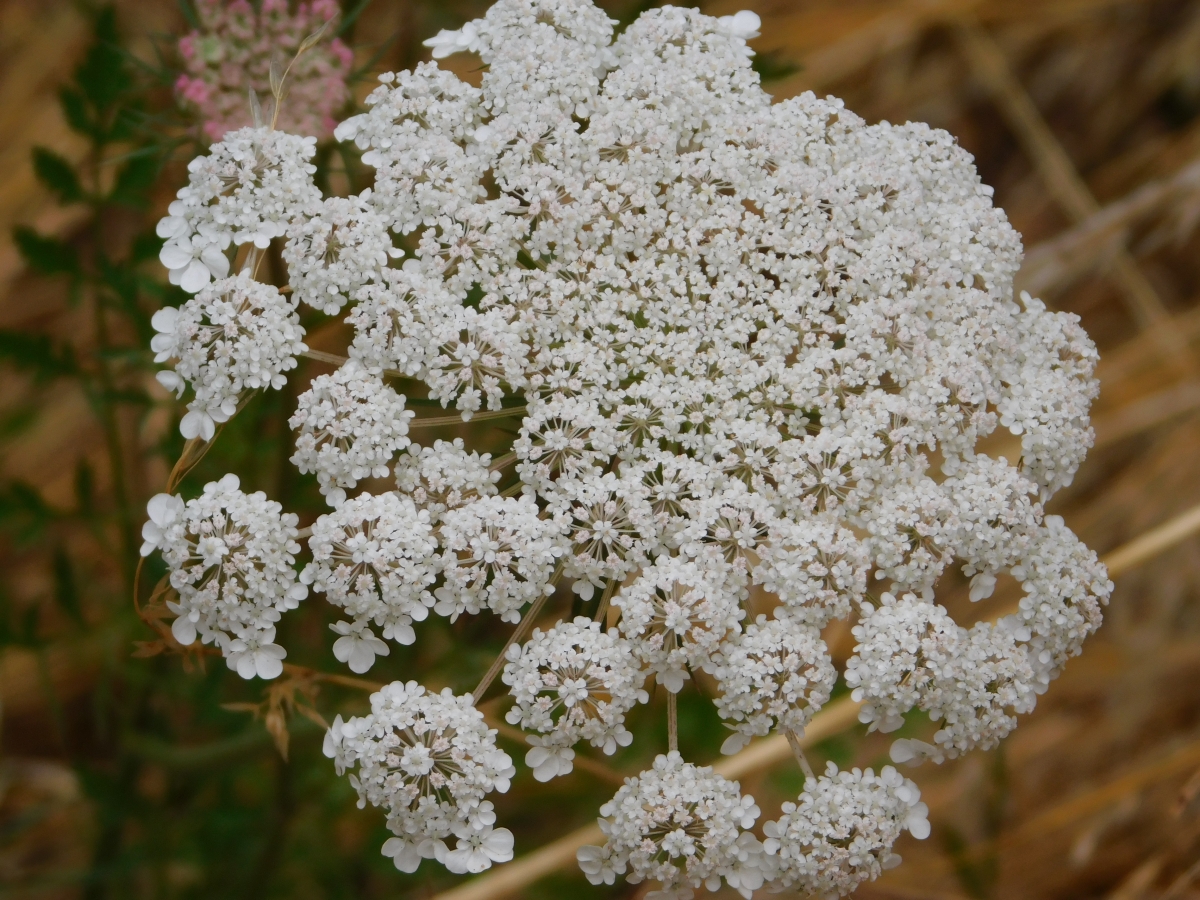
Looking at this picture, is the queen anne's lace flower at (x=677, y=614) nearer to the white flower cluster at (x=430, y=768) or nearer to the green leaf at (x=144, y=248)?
the white flower cluster at (x=430, y=768)

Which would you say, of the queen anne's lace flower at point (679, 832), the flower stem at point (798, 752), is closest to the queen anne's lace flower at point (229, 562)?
the queen anne's lace flower at point (679, 832)

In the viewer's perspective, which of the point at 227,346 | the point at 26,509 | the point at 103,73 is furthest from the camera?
the point at 26,509

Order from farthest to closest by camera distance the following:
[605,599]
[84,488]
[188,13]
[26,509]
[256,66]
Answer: [84,488]
[26,509]
[256,66]
[188,13]
[605,599]

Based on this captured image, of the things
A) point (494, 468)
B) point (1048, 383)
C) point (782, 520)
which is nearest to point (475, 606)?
point (494, 468)

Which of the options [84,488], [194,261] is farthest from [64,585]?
[194,261]

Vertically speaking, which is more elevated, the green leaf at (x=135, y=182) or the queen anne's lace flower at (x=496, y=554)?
the green leaf at (x=135, y=182)

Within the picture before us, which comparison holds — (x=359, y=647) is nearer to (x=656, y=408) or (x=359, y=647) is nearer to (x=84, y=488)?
(x=656, y=408)

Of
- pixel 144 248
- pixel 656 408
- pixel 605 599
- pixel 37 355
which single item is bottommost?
pixel 605 599

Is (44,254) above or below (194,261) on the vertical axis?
above
